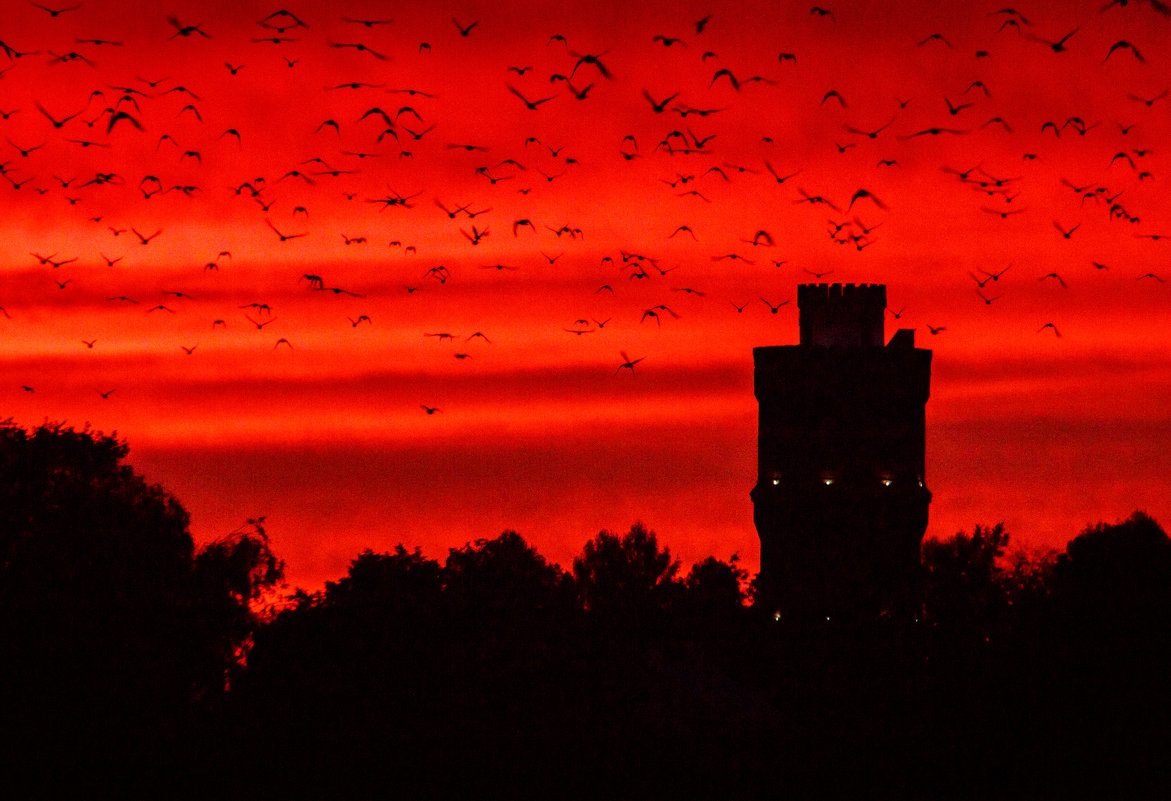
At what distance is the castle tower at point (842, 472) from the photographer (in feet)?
231

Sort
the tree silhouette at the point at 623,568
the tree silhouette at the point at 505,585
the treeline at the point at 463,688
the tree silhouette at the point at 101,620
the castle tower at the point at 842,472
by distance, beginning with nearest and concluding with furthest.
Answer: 1. the tree silhouette at the point at 101,620
2. the treeline at the point at 463,688
3. the tree silhouette at the point at 505,585
4. the castle tower at the point at 842,472
5. the tree silhouette at the point at 623,568

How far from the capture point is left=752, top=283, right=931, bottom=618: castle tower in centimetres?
7031

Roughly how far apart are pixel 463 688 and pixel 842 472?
93.8ft

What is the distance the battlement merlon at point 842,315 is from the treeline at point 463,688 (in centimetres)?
1700

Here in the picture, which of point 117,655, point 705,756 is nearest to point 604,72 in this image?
point 117,655

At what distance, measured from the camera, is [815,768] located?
4197 cm

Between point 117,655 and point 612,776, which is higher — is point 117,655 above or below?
above

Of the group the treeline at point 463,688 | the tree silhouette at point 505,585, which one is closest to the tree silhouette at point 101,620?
the treeline at point 463,688

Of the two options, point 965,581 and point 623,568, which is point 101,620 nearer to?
point 965,581

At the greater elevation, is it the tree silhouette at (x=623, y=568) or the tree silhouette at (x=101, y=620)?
the tree silhouette at (x=623, y=568)

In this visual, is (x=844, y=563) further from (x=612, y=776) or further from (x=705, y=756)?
(x=612, y=776)

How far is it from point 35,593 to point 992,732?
2398 cm

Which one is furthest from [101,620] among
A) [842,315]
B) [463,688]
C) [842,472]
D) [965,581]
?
[965,581]

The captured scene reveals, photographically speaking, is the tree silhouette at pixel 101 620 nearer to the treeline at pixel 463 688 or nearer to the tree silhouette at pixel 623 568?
the treeline at pixel 463 688
